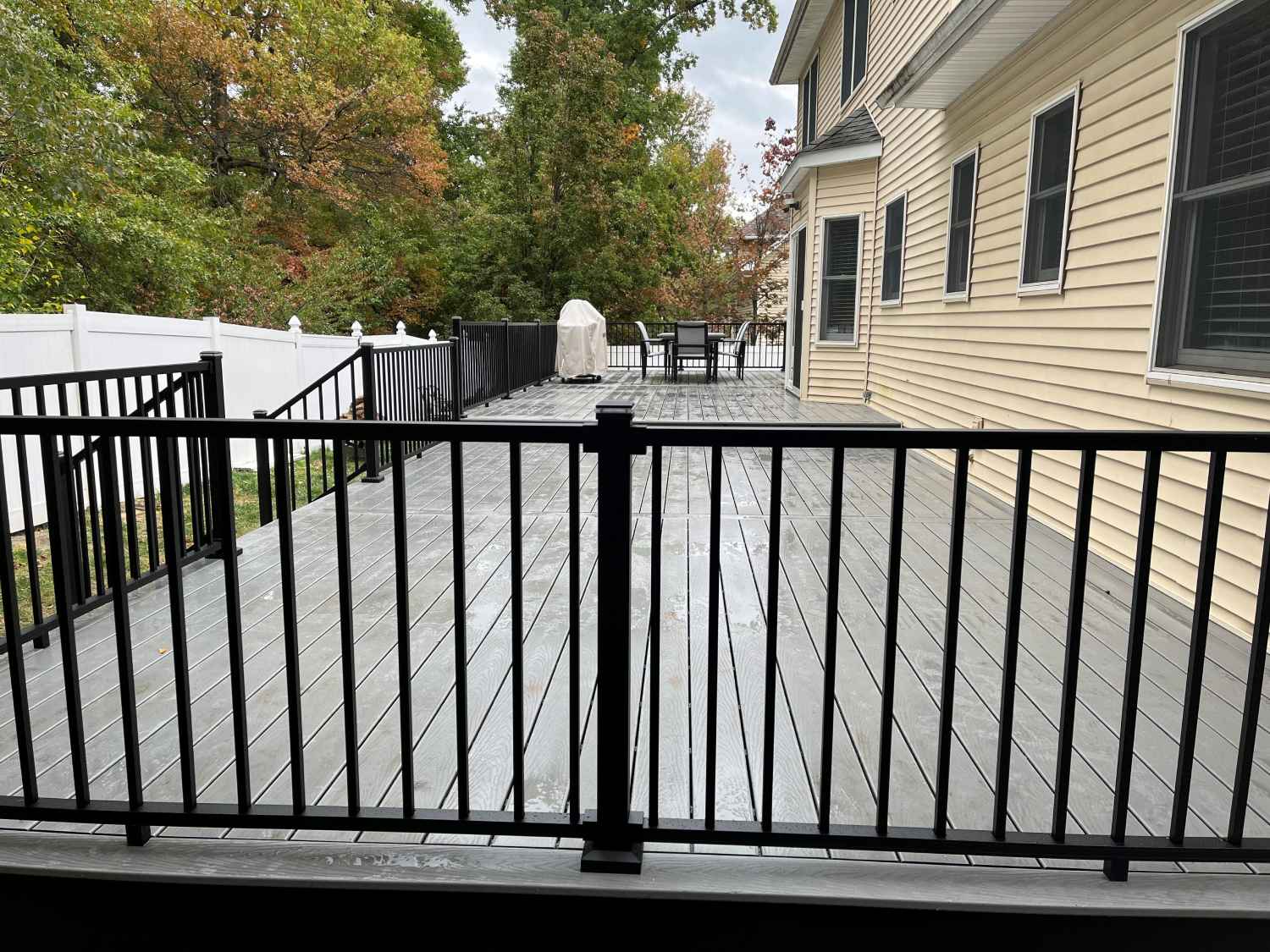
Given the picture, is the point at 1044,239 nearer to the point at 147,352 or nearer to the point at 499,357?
the point at 147,352

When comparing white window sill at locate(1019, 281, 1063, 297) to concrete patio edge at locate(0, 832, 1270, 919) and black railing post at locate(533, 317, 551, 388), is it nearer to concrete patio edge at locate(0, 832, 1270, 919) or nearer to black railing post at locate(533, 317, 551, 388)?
concrete patio edge at locate(0, 832, 1270, 919)

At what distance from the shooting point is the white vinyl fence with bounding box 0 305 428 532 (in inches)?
224

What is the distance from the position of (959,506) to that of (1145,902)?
2.87 ft

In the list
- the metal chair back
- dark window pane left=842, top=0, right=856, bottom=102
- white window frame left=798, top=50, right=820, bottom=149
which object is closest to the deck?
dark window pane left=842, top=0, right=856, bottom=102

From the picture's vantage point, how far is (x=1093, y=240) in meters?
4.54

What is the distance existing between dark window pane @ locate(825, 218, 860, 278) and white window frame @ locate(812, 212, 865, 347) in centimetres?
2

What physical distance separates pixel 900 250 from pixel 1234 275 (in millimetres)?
5528

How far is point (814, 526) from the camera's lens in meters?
4.86

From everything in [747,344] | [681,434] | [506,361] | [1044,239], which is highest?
[1044,239]

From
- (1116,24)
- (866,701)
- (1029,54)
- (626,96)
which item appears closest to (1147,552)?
(866,701)

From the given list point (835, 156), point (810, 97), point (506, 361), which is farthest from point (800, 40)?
point (506, 361)

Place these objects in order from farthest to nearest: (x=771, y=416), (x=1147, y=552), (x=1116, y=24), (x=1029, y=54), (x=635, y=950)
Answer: (x=771, y=416) → (x=1029, y=54) → (x=1116, y=24) → (x=635, y=950) → (x=1147, y=552)

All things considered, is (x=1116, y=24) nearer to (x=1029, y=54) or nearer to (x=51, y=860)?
(x=1029, y=54)

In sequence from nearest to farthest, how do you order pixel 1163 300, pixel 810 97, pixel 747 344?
1. pixel 1163 300
2. pixel 810 97
3. pixel 747 344
